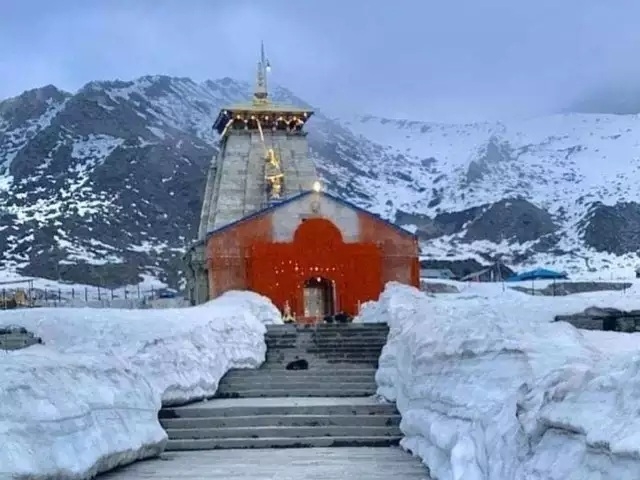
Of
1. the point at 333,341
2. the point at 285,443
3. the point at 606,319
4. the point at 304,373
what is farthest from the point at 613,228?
the point at 285,443

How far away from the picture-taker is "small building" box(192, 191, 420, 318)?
28.3m

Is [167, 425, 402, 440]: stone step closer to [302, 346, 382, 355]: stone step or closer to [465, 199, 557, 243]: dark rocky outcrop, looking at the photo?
[302, 346, 382, 355]: stone step

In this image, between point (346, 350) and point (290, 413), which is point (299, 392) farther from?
point (346, 350)

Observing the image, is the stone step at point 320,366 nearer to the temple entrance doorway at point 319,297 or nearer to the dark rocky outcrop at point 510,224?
the temple entrance doorway at point 319,297

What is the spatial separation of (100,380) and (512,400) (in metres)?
4.62

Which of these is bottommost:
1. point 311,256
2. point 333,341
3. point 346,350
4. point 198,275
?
point 346,350

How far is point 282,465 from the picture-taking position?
9133 mm

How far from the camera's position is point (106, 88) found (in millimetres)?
146500

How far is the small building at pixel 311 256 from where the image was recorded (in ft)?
92.7

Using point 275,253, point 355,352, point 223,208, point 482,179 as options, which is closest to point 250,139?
point 223,208

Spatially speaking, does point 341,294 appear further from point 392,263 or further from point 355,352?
point 355,352

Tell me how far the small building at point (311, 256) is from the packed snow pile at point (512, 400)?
15.6m

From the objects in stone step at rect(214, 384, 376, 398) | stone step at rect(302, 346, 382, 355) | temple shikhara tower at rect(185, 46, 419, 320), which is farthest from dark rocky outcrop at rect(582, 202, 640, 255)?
stone step at rect(214, 384, 376, 398)

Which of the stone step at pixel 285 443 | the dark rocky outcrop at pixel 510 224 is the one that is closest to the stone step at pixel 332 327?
the stone step at pixel 285 443
